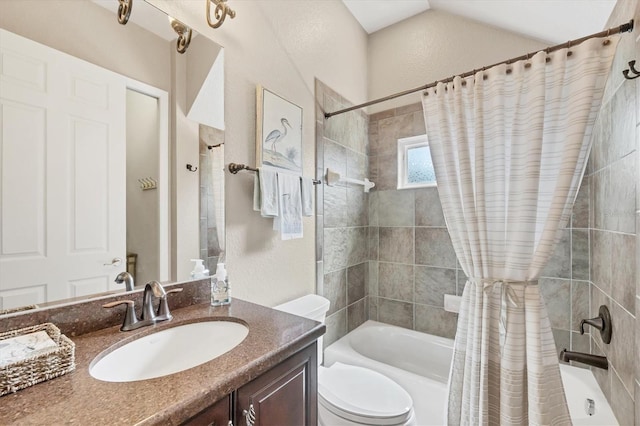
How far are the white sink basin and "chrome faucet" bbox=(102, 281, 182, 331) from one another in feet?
0.20

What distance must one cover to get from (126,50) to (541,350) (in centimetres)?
189

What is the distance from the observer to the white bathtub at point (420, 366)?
56.9 inches

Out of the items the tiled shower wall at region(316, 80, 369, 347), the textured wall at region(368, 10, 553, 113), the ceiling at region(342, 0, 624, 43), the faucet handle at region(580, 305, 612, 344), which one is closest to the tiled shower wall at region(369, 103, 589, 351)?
the tiled shower wall at region(316, 80, 369, 347)

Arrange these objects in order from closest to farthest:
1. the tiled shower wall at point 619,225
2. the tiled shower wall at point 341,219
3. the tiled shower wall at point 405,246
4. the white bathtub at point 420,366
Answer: the tiled shower wall at point 619,225, the white bathtub at point 420,366, the tiled shower wall at point 341,219, the tiled shower wall at point 405,246

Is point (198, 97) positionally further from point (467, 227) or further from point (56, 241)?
point (467, 227)

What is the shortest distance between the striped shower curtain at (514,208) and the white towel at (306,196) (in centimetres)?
76

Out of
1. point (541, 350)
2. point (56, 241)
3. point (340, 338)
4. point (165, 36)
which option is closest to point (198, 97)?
point (165, 36)

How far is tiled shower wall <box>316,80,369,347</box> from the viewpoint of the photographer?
1965 mm

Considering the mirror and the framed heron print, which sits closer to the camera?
the mirror

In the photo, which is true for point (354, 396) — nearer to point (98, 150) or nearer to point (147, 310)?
point (147, 310)

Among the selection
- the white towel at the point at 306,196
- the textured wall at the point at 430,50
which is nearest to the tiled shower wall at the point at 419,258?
the textured wall at the point at 430,50

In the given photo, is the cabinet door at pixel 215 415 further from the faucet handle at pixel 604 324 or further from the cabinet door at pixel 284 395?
the faucet handle at pixel 604 324

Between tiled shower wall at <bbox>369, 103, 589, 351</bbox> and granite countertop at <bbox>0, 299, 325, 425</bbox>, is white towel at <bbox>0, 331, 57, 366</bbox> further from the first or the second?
tiled shower wall at <bbox>369, 103, 589, 351</bbox>

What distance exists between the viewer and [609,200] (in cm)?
136
